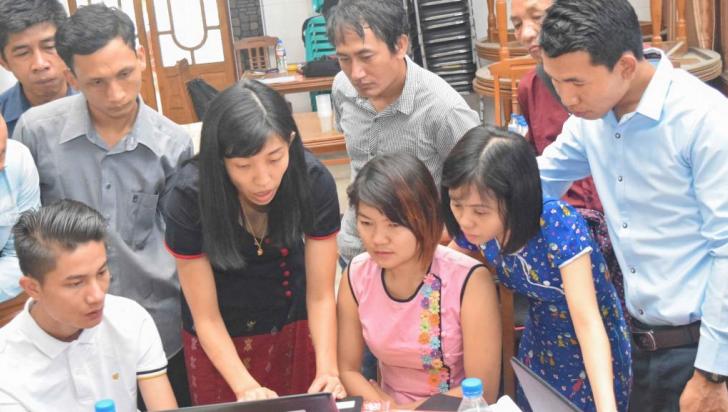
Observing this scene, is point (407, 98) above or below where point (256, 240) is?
above

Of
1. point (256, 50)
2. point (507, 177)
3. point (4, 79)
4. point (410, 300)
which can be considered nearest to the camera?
point (507, 177)

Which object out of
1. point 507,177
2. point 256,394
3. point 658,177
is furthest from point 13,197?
point 658,177

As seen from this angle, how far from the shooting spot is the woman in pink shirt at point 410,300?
1.92 meters

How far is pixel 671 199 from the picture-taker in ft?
5.53

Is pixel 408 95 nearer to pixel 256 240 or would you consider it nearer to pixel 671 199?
pixel 256 240

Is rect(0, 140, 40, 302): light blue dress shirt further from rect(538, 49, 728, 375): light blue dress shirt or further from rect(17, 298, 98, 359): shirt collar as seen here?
rect(538, 49, 728, 375): light blue dress shirt

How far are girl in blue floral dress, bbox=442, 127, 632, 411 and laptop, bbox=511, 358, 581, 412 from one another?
20cm

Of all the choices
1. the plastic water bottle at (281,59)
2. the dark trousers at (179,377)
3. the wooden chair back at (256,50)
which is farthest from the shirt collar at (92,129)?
the wooden chair back at (256,50)

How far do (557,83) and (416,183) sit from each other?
0.40 meters

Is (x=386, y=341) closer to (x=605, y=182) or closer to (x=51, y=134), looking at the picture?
(x=605, y=182)

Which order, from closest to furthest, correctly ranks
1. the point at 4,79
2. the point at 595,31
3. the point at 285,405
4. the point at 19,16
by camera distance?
1. the point at 285,405
2. the point at 595,31
3. the point at 19,16
4. the point at 4,79

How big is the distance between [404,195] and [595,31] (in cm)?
54

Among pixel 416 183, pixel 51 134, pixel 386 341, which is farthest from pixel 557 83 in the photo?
pixel 51 134

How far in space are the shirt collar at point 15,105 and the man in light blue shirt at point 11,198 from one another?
0.43 m
